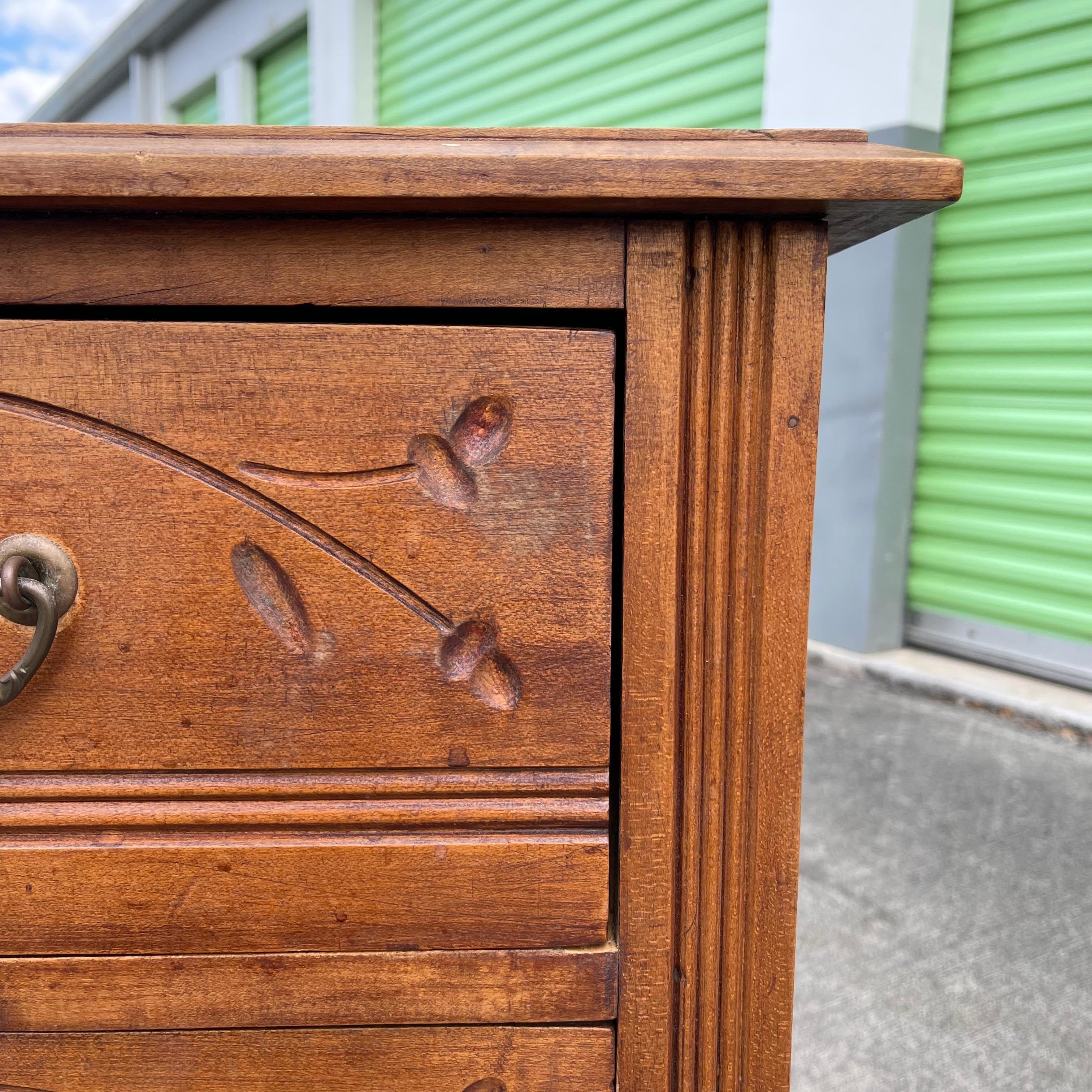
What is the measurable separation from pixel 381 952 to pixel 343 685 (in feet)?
0.57

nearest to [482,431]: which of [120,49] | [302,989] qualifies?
[302,989]

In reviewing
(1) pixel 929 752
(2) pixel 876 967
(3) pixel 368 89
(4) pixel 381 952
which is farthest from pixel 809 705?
(3) pixel 368 89

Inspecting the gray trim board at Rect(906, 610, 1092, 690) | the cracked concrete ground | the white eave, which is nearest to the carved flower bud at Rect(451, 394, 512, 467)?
the cracked concrete ground

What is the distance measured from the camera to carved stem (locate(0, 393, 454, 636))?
1.72 ft

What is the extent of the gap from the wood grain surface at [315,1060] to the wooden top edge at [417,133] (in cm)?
55

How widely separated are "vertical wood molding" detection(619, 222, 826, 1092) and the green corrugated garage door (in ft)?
8.33

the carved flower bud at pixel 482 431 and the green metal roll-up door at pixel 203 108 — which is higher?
the green metal roll-up door at pixel 203 108

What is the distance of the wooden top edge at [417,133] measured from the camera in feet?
1.73

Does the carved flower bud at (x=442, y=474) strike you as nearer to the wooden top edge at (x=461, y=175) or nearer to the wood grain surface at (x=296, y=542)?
the wood grain surface at (x=296, y=542)

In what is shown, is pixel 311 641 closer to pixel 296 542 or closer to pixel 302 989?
pixel 296 542

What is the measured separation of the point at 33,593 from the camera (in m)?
0.50

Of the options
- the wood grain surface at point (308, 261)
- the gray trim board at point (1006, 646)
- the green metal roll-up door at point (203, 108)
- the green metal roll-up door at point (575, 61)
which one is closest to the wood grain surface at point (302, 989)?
the wood grain surface at point (308, 261)

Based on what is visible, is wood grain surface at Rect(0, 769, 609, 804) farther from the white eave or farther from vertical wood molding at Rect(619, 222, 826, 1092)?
the white eave

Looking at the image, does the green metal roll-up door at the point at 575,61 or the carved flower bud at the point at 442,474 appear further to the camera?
the green metal roll-up door at the point at 575,61
